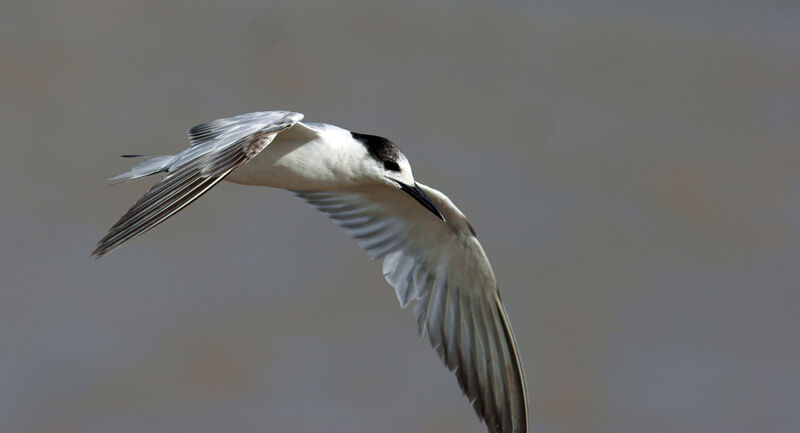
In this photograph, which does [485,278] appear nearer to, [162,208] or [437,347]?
[437,347]

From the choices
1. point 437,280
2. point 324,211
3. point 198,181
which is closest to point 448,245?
point 437,280

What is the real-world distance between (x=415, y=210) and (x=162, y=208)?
1.46m

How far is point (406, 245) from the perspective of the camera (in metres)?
4.51

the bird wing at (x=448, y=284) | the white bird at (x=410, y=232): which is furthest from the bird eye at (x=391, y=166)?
the bird wing at (x=448, y=284)

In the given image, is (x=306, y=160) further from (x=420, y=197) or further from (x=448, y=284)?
(x=448, y=284)

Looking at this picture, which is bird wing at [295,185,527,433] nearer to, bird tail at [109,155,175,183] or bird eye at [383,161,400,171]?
bird eye at [383,161,400,171]

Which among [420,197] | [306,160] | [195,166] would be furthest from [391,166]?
[195,166]

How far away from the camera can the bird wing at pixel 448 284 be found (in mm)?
4344

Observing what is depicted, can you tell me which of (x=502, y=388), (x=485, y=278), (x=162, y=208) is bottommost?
(x=502, y=388)

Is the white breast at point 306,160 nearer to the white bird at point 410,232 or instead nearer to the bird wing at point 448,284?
the white bird at point 410,232

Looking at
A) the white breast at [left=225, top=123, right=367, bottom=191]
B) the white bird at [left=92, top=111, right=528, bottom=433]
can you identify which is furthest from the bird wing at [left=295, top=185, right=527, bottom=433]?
the white breast at [left=225, top=123, right=367, bottom=191]

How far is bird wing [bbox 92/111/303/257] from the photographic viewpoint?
3.09m

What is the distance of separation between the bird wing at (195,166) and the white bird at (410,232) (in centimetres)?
2

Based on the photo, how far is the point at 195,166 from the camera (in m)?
3.37
